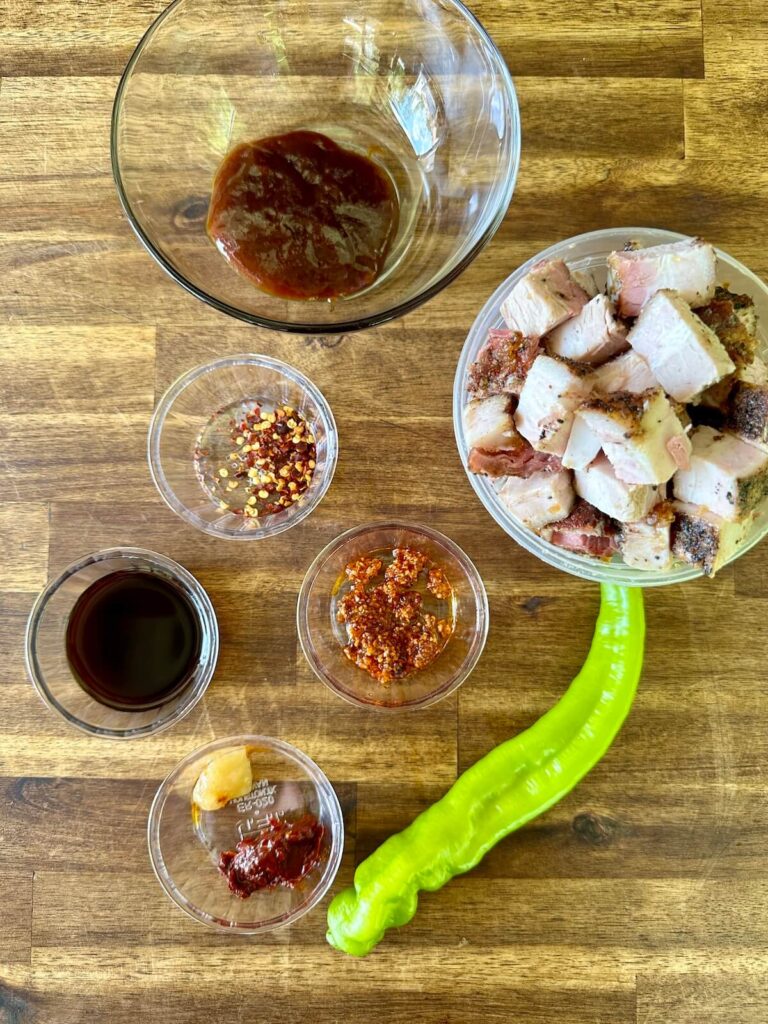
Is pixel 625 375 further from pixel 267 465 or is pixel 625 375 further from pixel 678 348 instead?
pixel 267 465

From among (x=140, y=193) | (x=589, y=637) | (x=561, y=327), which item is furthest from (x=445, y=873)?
(x=140, y=193)

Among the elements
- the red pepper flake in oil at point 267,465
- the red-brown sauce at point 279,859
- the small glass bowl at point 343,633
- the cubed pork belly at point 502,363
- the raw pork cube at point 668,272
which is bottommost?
the red-brown sauce at point 279,859

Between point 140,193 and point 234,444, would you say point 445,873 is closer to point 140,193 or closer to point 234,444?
point 234,444

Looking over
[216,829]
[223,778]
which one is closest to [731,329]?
[223,778]

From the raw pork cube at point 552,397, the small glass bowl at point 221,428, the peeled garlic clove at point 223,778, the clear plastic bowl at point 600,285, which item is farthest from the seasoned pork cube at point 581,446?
the peeled garlic clove at point 223,778

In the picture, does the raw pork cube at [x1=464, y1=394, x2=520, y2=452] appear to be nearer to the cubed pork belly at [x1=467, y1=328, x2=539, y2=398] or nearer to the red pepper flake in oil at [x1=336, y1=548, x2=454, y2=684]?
the cubed pork belly at [x1=467, y1=328, x2=539, y2=398]

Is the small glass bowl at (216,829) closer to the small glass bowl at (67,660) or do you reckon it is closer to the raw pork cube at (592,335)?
the small glass bowl at (67,660)

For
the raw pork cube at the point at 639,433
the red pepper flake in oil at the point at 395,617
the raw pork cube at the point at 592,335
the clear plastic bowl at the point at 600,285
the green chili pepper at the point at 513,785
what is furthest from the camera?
the red pepper flake in oil at the point at 395,617
